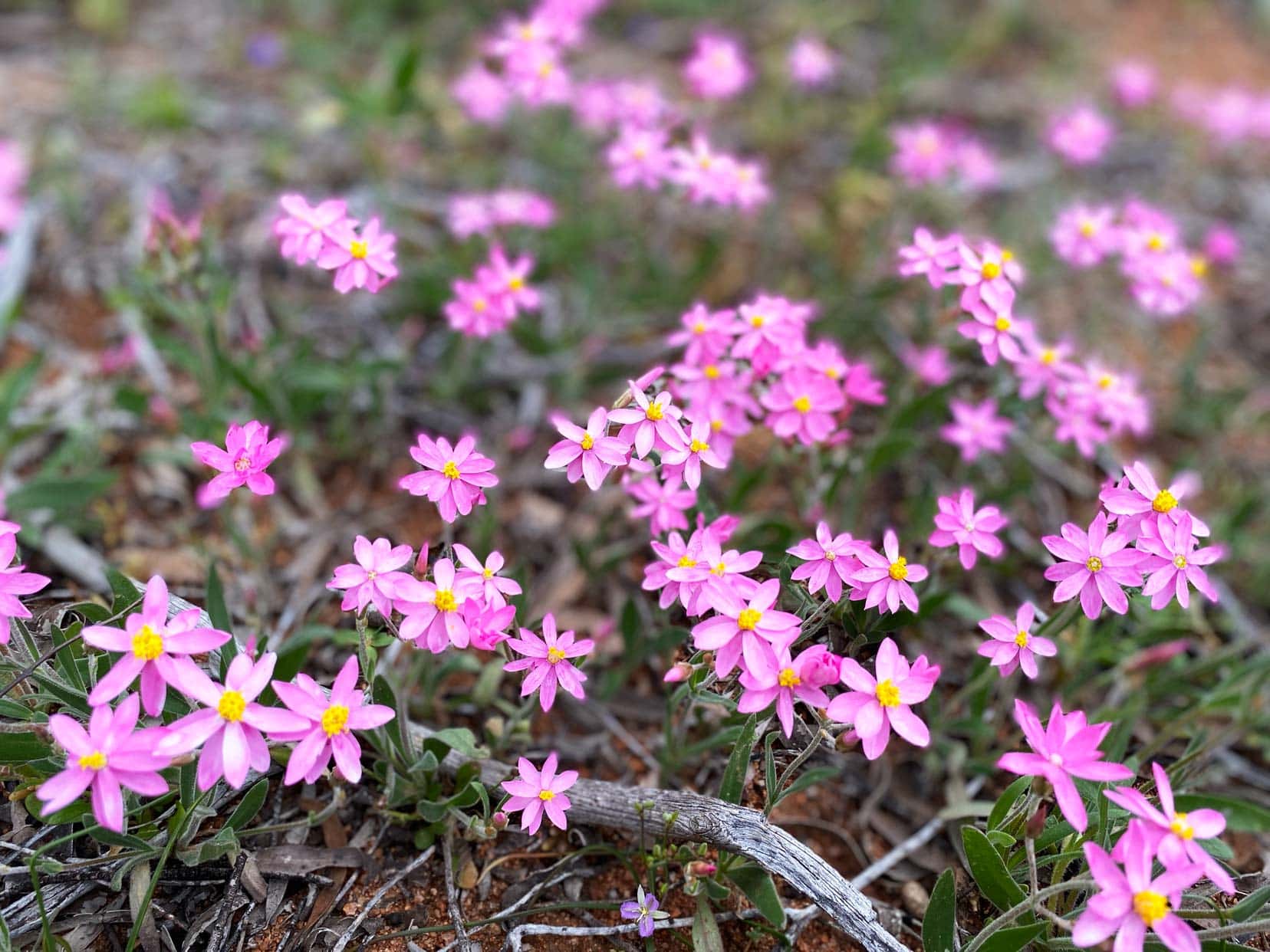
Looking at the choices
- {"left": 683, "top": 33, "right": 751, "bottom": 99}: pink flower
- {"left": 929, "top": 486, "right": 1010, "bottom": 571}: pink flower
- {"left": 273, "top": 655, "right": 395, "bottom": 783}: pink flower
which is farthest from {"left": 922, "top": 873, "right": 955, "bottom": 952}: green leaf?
{"left": 683, "top": 33, "right": 751, "bottom": 99}: pink flower

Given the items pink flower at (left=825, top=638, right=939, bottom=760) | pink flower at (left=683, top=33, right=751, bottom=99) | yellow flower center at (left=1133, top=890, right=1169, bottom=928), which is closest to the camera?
yellow flower center at (left=1133, top=890, right=1169, bottom=928)

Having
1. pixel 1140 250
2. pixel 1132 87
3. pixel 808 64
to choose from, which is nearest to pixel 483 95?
pixel 808 64

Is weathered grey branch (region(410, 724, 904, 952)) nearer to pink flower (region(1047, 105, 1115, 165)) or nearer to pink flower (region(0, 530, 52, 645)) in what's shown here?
pink flower (region(0, 530, 52, 645))

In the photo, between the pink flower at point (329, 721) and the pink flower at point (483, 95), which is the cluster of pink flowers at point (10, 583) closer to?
the pink flower at point (329, 721)

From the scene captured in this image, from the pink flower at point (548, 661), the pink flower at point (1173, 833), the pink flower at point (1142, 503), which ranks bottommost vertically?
the pink flower at point (548, 661)

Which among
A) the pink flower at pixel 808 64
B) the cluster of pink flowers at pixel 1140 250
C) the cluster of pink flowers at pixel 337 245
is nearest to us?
the cluster of pink flowers at pixel 337 245

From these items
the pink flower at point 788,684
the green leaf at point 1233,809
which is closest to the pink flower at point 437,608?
the pink flower at point 788,684

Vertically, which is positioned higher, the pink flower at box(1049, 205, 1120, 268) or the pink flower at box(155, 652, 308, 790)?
the pink flower at box(1049, 205, 1120, 268)
